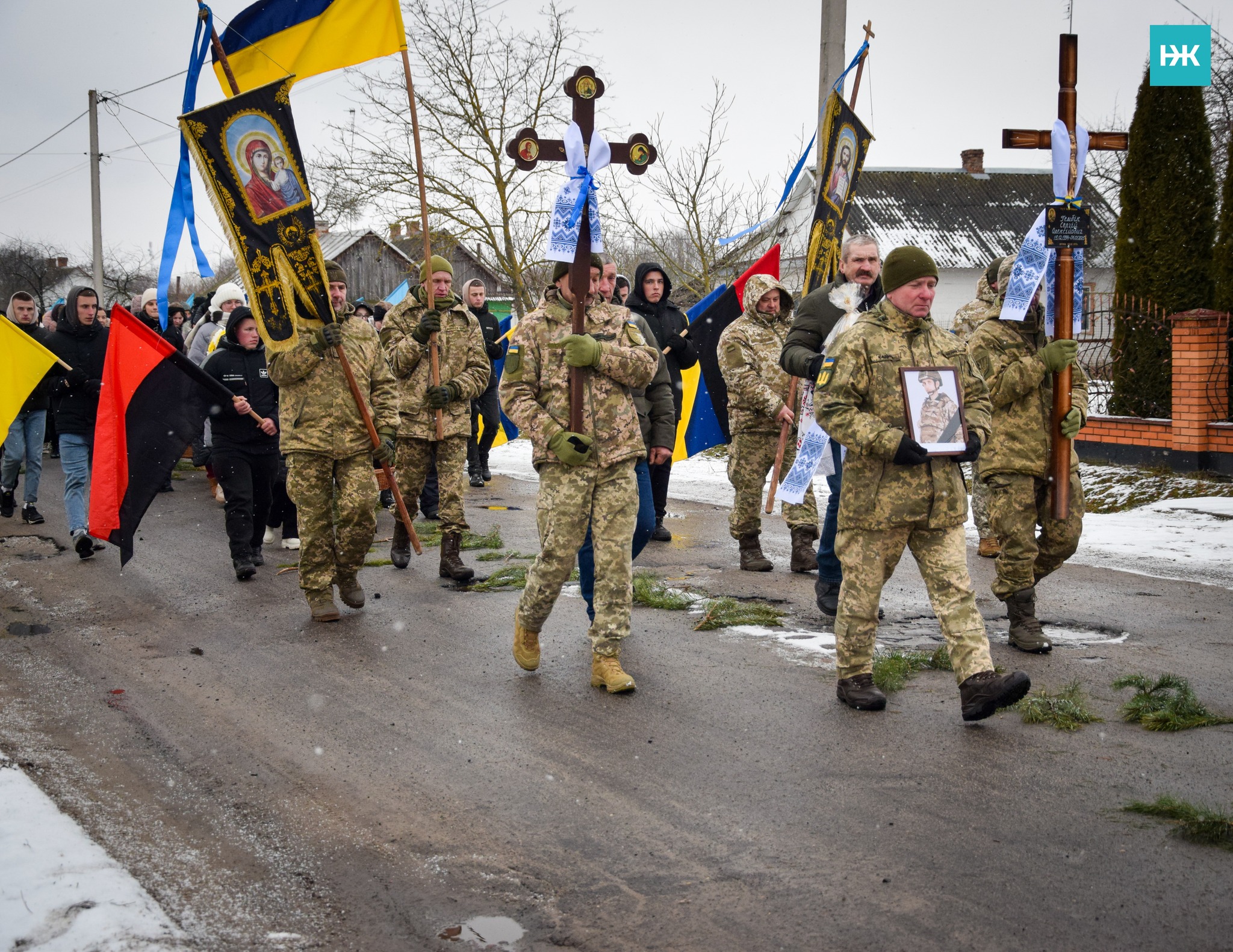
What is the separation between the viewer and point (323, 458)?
6934 mm

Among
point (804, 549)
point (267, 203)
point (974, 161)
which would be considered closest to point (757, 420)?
point (804, 549)

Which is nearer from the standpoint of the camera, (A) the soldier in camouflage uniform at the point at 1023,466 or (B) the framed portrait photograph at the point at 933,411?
(B) the framed portrait photograph at the point at 933,411

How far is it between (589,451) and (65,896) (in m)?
2.77

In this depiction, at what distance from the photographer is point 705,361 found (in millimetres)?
10992

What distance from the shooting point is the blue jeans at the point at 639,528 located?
5.74m

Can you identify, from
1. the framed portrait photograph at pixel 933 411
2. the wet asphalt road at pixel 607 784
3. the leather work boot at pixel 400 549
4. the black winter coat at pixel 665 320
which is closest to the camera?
the wet asphalt road at pixel 607 784

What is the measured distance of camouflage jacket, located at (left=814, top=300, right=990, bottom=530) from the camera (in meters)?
4.83

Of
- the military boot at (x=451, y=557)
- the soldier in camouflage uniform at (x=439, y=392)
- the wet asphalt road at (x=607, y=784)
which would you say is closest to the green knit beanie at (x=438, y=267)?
the soldier in camouflage uniform at (x=439, y=392)

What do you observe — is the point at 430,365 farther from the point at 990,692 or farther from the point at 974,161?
the point at 974,161

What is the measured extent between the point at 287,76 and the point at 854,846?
567cm

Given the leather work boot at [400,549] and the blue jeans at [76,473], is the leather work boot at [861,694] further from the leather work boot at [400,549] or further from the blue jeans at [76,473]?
the blue jeans at [76,473]

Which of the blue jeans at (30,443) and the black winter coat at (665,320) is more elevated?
the black winter coat at (665,320)

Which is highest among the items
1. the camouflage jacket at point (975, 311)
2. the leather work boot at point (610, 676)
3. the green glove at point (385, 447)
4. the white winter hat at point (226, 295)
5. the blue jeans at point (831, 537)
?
the white winter hat at point (226, 295)

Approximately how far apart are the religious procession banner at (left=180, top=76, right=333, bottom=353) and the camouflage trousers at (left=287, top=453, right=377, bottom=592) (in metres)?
0.75
